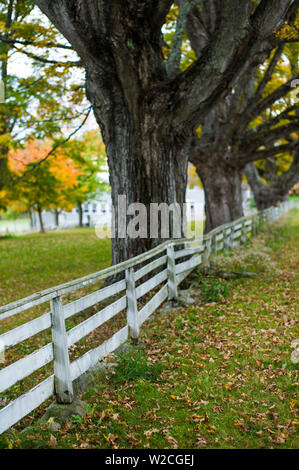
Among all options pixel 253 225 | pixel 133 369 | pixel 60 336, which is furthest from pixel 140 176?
pixel 253 225

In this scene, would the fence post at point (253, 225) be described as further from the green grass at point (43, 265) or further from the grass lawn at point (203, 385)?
the grass lawn at point (203, 385)

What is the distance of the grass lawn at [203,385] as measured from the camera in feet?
13.3

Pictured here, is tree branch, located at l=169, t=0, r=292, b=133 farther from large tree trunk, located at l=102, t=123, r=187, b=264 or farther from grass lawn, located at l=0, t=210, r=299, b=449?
grass lawn, located at l=0, t=210, r=299, b=449

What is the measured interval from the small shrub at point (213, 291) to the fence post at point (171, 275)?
0.70 metres

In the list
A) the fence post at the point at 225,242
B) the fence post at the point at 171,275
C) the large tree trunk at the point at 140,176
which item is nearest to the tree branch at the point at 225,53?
the large tree trunk at the point at 140,176

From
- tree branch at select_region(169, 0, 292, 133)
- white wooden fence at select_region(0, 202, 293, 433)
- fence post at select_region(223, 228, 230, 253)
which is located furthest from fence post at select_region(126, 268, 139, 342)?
fence post at select_region(223, 228, 230, 253)

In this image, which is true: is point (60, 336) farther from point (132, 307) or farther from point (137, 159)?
point (137, 159)

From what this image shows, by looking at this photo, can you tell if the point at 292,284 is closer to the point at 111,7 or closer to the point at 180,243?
the point at 180,243

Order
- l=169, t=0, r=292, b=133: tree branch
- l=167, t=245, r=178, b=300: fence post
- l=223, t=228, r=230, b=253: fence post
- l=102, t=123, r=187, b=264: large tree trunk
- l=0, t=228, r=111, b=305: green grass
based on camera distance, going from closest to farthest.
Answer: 1. l=169, t=0, r=292, b=133: tree branch
2. l=167, t=245, r=178, b=300: fence post
3. l=102, t=123, r=187, b=264: large tree trunk
4. l=0, t=228, r=111, b=305: green grass
5. l=223, t=228, r=230, b=253: fence post

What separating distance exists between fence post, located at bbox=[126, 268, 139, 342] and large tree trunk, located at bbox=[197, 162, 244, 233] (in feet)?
35.3

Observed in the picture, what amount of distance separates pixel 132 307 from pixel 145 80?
4.43 metres

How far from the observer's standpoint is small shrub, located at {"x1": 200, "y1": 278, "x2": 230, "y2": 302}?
28.5 ft

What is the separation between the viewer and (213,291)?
880 cm
